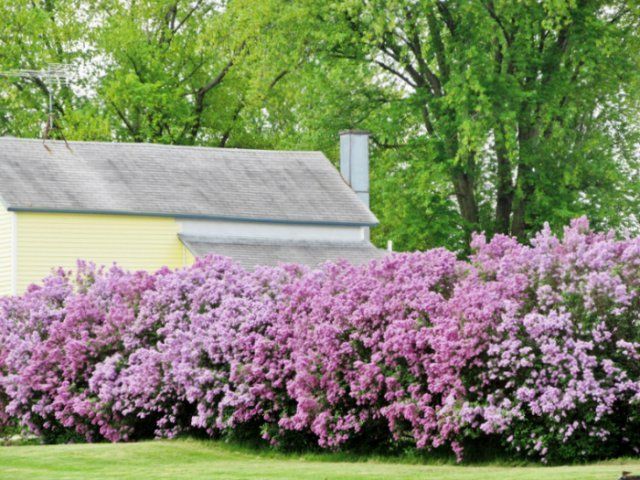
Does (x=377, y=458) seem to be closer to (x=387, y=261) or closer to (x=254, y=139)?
(x=387, y=261)

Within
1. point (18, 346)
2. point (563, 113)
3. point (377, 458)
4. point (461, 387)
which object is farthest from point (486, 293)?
point (563, 113)

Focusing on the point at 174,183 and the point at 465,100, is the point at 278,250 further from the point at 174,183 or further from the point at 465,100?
the point at 465,100

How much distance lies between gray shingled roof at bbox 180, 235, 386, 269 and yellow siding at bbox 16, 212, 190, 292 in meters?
0.67

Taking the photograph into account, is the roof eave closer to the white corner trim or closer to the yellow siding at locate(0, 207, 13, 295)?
the white corner trim

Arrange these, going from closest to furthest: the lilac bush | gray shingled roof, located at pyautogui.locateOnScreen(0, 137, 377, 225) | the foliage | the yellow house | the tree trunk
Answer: the lilac bush → the yellow house → gray shingled roof, located at pyautogui.locateOnScreen(0, 137, 377, 225) → the foliage → the tree trunk

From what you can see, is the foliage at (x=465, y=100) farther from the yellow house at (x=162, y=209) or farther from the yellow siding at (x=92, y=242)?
the yellow siding at (x=92, y=242)

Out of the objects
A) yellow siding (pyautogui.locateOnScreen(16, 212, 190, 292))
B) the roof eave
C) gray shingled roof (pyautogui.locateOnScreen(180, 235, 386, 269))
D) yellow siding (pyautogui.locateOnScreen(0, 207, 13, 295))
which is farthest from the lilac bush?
yellow siding (pyautogui.locateOnScreen(0, 207, 13, 295))

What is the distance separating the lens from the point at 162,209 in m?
38.5

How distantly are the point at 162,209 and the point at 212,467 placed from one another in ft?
76.9

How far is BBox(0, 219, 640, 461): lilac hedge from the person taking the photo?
50.2ft

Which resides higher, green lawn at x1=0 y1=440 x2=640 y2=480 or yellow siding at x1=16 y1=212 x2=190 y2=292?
yellow siding at x1=16 y1=212 x2=190 y2=292

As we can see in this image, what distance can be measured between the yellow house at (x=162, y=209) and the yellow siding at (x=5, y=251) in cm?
3

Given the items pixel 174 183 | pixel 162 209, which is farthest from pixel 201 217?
pixel 174 183

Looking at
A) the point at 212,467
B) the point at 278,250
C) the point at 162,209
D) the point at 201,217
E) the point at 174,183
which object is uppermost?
the point at 174,183
